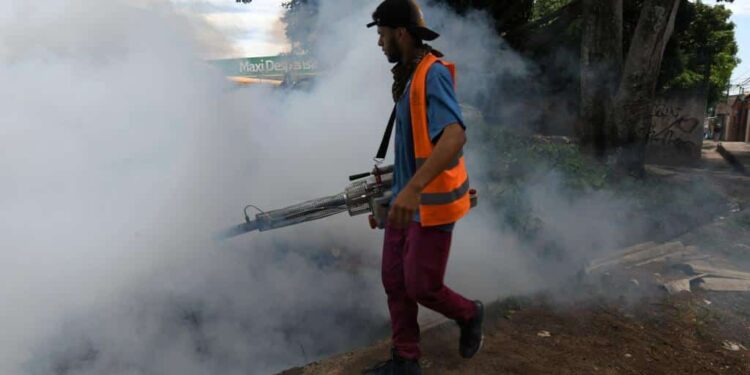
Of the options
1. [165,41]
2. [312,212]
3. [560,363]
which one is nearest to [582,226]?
[560,363]

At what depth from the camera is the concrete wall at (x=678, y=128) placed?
41.0ft

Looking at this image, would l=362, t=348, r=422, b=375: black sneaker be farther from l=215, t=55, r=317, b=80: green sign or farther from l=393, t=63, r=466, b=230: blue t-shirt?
l=215, t=55, r=317, b=80: green sign

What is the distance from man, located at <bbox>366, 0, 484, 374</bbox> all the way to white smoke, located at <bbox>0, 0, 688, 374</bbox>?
1.36 metres

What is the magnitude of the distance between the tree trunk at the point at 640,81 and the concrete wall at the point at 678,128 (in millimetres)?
5854

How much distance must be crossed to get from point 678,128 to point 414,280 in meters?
12.8

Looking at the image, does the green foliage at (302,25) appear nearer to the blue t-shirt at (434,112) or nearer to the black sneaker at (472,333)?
the blue t-shirt at (434,112)

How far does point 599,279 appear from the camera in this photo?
3.94m

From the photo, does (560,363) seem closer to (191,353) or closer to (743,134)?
(191,353)

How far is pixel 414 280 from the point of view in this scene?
2.17 m

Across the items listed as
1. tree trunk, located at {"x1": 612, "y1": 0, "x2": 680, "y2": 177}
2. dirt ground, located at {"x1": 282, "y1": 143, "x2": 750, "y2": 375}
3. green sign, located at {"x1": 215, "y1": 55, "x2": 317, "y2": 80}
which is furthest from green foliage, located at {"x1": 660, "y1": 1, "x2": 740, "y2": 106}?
dirt ground, located at {"x1": 282, "y1": 143, "x2": 750, "y2": 375}

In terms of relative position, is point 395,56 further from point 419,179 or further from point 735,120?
point 735,120

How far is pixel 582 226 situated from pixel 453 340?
2.65 metres

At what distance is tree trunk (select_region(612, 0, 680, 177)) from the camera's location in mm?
7270

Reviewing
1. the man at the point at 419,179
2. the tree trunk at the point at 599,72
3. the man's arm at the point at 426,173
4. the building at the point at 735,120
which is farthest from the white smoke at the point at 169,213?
the building at the point at 735,120
